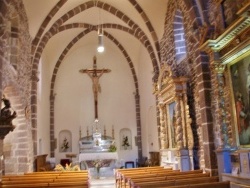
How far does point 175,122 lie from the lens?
34.8 ft

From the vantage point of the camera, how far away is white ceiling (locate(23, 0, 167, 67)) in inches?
446

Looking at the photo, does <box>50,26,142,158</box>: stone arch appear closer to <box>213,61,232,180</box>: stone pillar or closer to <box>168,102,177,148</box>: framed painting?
<box>168,102,177,148</box>: framed painting

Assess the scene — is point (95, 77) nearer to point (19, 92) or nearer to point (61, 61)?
point (61, 61)

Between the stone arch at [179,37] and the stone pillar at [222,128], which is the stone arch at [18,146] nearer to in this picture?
the stone arch at [179,37]

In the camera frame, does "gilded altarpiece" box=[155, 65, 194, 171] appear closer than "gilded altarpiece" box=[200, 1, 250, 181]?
No

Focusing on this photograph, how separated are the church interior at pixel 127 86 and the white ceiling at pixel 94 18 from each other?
2.0 inches

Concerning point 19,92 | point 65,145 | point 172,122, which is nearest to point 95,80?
point 65,145

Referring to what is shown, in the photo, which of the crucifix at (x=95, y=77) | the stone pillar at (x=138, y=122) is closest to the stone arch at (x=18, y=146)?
the crucifix at (x=95, y=77)

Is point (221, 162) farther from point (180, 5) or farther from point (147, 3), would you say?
point (147, 3)

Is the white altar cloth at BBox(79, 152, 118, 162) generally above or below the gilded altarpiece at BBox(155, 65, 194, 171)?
below

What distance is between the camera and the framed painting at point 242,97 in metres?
6.55

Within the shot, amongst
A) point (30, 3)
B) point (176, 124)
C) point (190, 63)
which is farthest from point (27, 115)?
point (190, 63)

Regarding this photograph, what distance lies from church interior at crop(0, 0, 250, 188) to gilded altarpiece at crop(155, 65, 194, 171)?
0.12ft

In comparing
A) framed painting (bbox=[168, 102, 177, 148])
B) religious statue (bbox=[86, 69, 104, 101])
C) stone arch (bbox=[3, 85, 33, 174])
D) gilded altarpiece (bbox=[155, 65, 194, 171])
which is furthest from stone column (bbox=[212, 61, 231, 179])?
religious statue (bbox=[86, 69, 104, 101])
